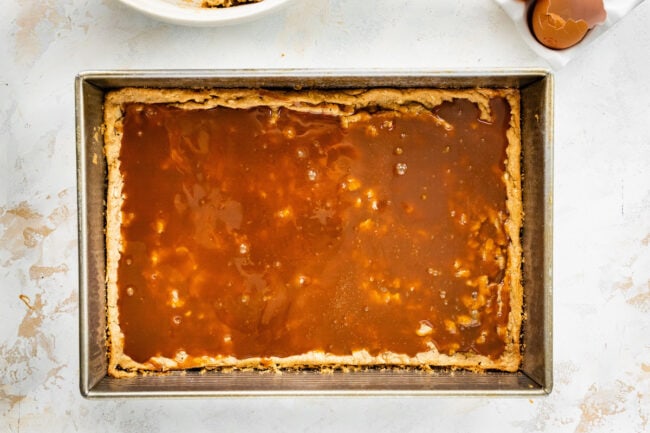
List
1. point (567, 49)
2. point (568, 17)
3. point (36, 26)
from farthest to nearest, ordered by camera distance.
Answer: point (36, 26) < point (567, 49) < point (568, 17)

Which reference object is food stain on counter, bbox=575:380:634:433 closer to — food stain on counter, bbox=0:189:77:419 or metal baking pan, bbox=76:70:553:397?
metal baking pan, bbox=76:70:553:397

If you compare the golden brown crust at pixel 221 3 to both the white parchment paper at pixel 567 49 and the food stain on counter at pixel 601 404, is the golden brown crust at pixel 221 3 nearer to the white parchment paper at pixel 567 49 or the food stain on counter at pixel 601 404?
the white parchment paper at pixel 567 49

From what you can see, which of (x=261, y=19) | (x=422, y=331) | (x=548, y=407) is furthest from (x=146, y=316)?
(x=548, y=407)

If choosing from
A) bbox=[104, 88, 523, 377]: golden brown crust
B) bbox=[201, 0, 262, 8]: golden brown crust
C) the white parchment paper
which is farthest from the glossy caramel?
bbox=[201, 0, 262, 8]: golden brown crust

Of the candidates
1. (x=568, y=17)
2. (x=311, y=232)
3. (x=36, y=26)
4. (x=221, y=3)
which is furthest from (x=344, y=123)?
(x=36, y=26)

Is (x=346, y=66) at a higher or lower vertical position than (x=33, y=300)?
higher

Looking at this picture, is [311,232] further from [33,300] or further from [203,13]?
[33,300]

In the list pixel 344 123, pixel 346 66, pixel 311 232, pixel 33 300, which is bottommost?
pixel 33 300
